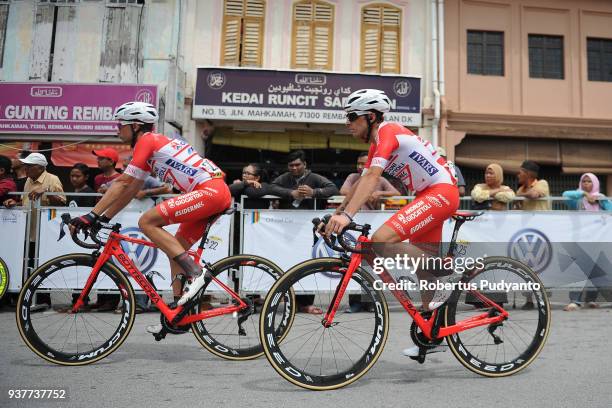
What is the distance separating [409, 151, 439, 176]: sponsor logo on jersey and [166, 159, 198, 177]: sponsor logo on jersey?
187 centimetres

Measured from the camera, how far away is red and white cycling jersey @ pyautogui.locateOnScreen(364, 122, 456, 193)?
4004 millimetres

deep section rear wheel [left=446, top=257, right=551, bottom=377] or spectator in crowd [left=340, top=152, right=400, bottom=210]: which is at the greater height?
spectator in crowd [left=340, top=152, right=400, bottom=210]

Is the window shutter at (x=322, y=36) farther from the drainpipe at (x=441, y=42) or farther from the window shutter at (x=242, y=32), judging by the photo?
the drainpipe at (x=441, y=42)

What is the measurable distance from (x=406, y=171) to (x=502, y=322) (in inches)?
52.3

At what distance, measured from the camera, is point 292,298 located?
4203 mm

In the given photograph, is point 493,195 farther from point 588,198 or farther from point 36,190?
point 36,190

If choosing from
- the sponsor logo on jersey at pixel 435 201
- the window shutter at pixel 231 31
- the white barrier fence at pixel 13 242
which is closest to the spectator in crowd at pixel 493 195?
the sponsor logo on jersey at pixel 435 201

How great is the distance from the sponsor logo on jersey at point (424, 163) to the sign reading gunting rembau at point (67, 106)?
38.5ft

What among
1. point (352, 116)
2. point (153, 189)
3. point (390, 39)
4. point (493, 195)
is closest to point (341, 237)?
point (352, 116)

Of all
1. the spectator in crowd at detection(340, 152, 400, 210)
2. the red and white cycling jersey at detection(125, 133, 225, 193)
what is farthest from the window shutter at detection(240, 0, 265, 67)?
the red and white cycling jersey at detection(125, 133, 225, 193)

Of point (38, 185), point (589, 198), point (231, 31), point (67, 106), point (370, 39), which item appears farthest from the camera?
point (370, 39)

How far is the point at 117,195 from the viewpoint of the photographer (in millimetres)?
4617

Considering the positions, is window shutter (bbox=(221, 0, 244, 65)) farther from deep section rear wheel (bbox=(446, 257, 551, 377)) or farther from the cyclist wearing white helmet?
deep section rear wheel (bbox=(446, 257, 551, 377))

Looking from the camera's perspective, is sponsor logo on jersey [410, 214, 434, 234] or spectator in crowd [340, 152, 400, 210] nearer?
sponsor logo on jersey [410, 214, 434, 234]
